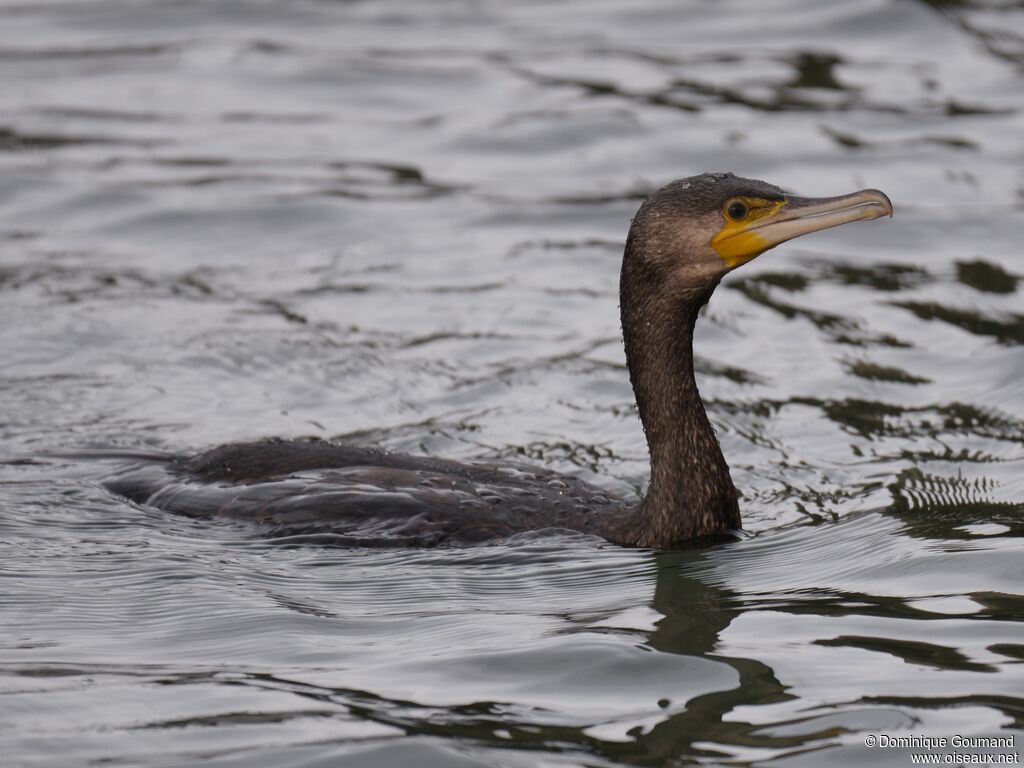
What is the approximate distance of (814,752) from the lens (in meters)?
4.67

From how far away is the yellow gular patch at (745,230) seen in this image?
20.7ft

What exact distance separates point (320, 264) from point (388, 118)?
10.0 ft

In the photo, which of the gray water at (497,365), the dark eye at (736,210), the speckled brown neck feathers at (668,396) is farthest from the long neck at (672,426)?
the dark eye at (736,210)

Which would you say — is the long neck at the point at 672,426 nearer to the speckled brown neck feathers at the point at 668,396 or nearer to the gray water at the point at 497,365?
the speckled brown neck feathers at the point at 668,396

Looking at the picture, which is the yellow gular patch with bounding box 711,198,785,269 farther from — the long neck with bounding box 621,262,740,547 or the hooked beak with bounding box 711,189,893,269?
the long neck with bounding box 621,262,740,547

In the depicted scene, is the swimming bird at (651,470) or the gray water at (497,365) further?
the swimming bird at (651,470)

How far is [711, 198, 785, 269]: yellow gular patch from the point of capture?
6301 millimetres

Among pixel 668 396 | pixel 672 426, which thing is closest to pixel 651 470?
pixel 672 426

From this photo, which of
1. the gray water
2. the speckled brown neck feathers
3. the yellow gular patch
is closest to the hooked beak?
the yellow gular patch

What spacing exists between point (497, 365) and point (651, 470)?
8.66 ft

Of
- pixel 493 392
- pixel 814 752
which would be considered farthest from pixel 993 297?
pixel 814 752

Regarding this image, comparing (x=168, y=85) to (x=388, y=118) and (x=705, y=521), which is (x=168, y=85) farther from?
(x=705, y=521)

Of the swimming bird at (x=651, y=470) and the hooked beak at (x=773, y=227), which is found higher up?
Result: the hooked beak at (x=773, y=227)

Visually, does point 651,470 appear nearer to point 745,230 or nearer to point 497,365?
point 745,230
